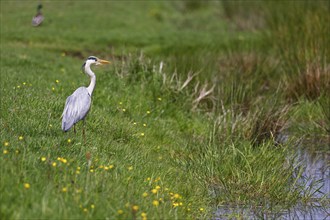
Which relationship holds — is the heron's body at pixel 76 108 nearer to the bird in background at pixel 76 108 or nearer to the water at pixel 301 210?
the bird in background at pixel 76 108

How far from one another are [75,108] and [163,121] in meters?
3.63

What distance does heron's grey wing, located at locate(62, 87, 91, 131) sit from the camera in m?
7.79

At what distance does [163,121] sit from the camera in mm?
11430

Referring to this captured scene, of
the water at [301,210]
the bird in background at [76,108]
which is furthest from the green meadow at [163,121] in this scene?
the bird in background at [76,108]

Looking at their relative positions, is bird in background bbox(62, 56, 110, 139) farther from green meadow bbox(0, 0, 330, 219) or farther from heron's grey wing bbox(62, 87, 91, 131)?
green meadow bbox(0, 0, 330, 219)

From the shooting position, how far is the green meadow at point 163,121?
21.2 feet

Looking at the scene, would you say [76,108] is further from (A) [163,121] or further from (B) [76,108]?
(A) [163,121]

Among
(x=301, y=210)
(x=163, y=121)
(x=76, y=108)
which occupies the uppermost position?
(x=76, y=108)

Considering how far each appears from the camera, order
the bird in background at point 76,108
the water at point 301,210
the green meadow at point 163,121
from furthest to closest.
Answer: the water at point 301,210 < the bird in background at point 76,108 < the green meadow at point 163,121

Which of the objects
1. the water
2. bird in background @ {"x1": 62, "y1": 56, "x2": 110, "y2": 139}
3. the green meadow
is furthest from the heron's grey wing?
the water

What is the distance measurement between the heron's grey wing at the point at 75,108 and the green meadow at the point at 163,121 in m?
0.24

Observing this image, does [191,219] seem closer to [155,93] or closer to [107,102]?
[107,102]

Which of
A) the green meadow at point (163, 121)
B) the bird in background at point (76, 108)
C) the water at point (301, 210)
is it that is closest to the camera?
the green meadow at point (163, 121)

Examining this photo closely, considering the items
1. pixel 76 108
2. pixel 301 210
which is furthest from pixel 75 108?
pixel 301 210
